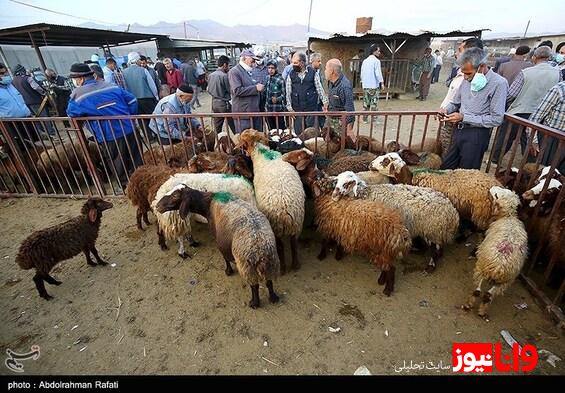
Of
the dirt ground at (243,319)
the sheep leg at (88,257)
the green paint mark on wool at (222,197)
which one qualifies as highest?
the green paint mark on wool at (222,197)

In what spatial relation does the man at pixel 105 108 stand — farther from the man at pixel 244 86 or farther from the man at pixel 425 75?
the man at pixel 425 75

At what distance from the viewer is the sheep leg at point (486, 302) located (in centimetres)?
316

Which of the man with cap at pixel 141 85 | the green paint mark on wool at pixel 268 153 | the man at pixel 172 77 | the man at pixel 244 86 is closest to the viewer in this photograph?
the green paint mark on wool at pixel 268 153

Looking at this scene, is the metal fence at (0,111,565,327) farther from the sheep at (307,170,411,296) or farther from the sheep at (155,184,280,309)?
the sheep at (155,184,280,309)

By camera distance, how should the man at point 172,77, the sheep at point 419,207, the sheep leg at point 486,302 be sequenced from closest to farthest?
the sheep leg at point 486,302 < the sheep at point 419,207 < the man at point 172,77

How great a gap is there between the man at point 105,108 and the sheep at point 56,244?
2.25m

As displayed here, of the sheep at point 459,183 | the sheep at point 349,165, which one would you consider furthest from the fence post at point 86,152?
the sheep at point 459,183

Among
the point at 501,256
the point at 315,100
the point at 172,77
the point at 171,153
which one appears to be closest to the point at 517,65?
the point at 315,100

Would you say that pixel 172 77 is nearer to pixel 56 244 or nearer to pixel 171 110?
pixel 171 110

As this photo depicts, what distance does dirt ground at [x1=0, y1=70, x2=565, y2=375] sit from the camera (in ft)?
9.84

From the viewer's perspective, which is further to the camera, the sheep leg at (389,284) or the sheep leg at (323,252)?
the sheep leg at (323,252)

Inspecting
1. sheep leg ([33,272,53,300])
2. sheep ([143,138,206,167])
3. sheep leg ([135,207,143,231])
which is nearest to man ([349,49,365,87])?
sheep ([143,138,206,167])

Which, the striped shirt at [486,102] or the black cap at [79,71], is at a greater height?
the black cap at [79,71]

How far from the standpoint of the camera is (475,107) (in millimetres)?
4316
